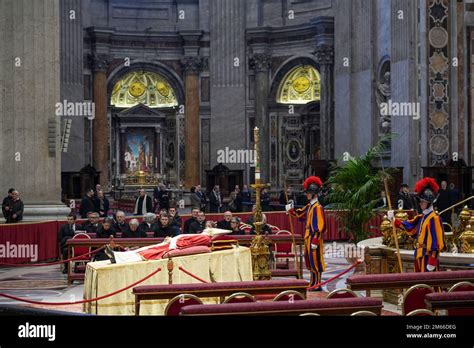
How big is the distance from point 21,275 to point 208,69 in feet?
64.6

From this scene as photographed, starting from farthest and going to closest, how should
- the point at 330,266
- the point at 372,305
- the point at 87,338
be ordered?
the point at 330,266 < the point at 372,305 < the point at 87,338

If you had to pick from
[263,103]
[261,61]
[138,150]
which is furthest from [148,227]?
[138,150]

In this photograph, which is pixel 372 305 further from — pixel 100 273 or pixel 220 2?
pixel 220 2

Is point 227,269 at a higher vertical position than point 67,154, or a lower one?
lower

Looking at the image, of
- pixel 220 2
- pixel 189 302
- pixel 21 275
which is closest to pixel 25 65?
pixel 21 275

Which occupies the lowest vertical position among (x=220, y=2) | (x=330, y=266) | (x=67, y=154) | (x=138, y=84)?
(x=330, y=266)

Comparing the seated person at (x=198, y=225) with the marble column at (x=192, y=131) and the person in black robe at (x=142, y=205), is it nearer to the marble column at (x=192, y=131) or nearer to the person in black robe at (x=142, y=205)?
the person in black robe at (x=142, y=205)

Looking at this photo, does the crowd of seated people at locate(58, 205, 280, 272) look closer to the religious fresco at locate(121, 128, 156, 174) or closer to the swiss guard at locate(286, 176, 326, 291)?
the swiss guard at locate(286, 176, 326, 291)

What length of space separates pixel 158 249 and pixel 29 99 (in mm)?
7408

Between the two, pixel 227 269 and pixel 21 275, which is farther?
pixel 21 275

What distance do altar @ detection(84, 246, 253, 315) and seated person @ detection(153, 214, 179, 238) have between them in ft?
12.3

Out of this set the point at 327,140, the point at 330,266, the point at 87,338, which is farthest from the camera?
the point at 327,140

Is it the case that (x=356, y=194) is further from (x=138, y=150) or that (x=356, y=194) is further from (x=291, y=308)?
(x=138, y=150)

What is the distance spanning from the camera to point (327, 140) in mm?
32188
